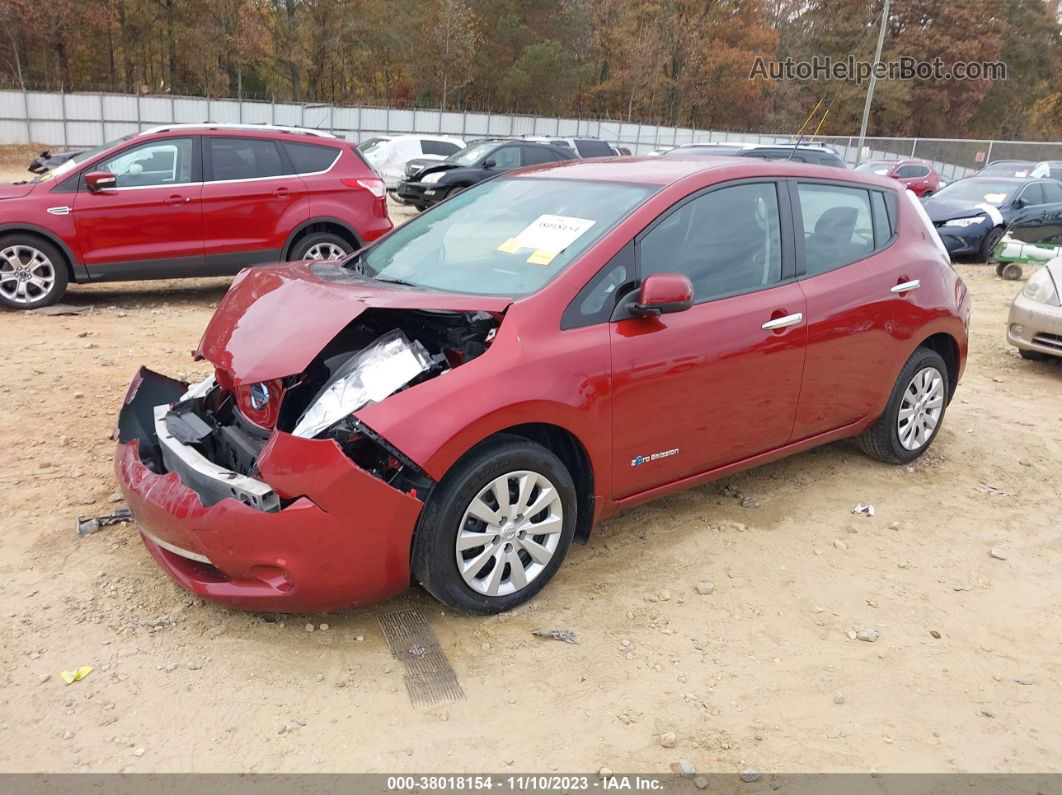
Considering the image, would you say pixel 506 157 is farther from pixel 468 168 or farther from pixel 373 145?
pixel 373 145

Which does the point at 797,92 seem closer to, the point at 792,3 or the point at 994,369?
the point at 792,3

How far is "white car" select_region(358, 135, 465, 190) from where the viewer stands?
21.2 m

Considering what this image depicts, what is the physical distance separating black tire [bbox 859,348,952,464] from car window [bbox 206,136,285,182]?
6454 millimetres

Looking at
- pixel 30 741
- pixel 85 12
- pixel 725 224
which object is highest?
pixel 85 12

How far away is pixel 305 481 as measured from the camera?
110 inches

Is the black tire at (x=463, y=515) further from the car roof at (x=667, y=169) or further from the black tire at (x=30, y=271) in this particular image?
the black tire at (x=30, y=271)

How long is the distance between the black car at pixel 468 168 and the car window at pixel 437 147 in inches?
189

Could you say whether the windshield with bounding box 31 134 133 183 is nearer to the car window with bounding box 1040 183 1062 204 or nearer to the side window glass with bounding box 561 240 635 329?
the side window glass with bounding box 561 240 635 329

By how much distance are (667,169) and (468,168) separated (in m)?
13.2

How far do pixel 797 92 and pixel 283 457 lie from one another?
6165cm

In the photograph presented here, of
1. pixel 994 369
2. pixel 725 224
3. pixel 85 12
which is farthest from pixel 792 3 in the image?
pixel 725 224

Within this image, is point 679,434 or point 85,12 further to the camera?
point 85,12

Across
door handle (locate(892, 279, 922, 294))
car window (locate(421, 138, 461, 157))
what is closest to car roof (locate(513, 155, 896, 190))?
door handle (locate(892, 279, 922, 294))

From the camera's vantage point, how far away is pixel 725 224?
A: 3.86 m
